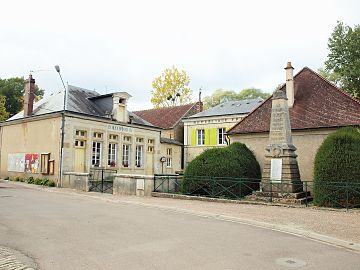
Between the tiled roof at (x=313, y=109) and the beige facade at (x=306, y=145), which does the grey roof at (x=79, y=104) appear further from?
the beige facade at (x=306, y=145)

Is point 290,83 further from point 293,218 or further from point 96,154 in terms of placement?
point 96,154

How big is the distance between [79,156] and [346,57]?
79.7 ft

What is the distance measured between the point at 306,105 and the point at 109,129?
14118mm

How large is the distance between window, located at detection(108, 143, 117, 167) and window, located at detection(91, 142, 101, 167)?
101cm

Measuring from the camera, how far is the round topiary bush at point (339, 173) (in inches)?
499

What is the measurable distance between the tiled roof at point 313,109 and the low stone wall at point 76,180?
9.07 m

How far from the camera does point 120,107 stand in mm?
27047

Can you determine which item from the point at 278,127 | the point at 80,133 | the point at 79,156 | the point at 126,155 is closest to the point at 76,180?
the point at 79,156

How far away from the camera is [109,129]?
84.7 ft

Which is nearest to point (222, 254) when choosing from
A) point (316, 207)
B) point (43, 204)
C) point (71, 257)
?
point (71, 257)

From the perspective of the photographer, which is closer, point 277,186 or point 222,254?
point 222,254

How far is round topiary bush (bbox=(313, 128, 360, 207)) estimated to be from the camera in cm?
1267

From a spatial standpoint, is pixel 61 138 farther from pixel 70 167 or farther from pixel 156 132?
pixel 156 132

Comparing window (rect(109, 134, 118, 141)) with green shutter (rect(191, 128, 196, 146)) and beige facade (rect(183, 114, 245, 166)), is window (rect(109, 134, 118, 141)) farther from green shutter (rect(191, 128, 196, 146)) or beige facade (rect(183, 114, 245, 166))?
green shutter (rect(191, 128, 196, 146))
